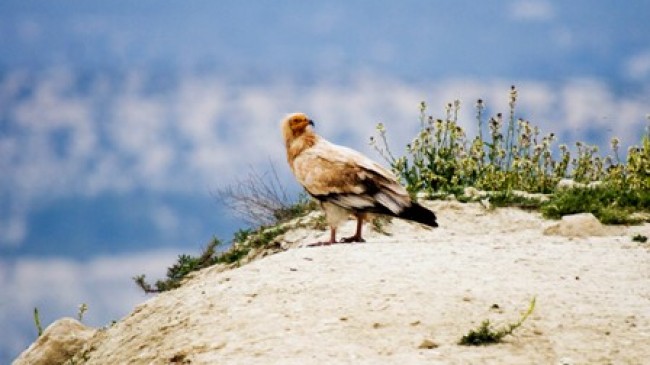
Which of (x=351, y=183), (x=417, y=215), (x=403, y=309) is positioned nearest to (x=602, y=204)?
(x=417, y=215)

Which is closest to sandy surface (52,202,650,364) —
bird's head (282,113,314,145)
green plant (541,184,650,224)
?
bird's head (282,113,314,145)

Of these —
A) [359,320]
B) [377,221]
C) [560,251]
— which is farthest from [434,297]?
[377,221]

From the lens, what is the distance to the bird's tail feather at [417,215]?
28.9 feet

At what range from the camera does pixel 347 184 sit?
886 cm

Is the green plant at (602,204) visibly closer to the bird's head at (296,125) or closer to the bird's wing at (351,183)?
the bird's wing at (351,183)

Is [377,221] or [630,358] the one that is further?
[377,221]

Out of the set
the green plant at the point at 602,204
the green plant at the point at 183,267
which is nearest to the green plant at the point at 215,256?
the green plant at the point at 183,267

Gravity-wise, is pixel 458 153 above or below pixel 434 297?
above

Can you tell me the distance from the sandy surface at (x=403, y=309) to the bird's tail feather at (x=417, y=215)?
267 mm

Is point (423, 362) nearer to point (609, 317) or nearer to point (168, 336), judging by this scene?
point (609, 317)

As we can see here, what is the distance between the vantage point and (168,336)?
694 centimetres

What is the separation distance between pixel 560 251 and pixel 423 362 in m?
3.94

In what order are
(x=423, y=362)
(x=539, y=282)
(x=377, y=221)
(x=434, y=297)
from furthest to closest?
(x=377, y=221)
(x=539, y=282)
(x=434, y=297)
(x=423, y=362)

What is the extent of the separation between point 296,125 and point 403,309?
10.6 feet
